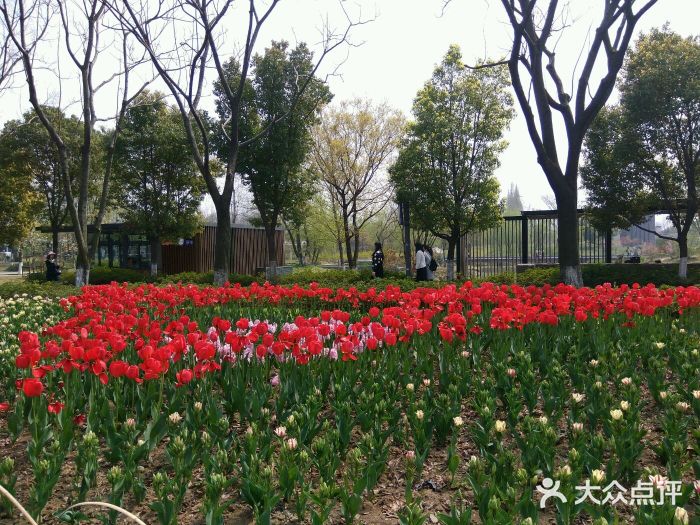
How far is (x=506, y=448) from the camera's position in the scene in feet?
10.8

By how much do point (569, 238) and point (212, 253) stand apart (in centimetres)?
1962

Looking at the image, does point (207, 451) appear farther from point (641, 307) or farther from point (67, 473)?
point (641, 307)

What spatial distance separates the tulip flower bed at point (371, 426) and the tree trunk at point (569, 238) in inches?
257

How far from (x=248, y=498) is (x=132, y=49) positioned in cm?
1623

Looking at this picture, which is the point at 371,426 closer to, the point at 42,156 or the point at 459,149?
the point at 459,149

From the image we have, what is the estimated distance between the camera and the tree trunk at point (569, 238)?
11953 mm

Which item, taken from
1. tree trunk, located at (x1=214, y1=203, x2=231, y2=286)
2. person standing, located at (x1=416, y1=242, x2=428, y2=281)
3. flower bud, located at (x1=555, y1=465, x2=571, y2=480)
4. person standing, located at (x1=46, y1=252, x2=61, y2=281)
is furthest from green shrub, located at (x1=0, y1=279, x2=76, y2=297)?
flower bud, located at (x1=555, y1=465, x2=571, y2=480)

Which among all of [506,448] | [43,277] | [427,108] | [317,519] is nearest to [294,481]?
[317,519]

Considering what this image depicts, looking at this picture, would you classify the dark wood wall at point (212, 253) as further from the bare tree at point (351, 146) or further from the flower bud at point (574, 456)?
the flower bud at point (574, 456)

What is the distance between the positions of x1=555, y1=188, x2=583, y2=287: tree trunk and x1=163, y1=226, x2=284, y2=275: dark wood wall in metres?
16.9

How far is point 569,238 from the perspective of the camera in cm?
1205

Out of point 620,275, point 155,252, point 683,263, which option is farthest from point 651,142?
point 155,252

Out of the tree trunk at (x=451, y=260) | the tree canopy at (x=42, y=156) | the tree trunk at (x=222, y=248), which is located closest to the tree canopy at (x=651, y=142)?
the tree trunk at (x=451, y=260)

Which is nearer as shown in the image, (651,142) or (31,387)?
(31,387)
